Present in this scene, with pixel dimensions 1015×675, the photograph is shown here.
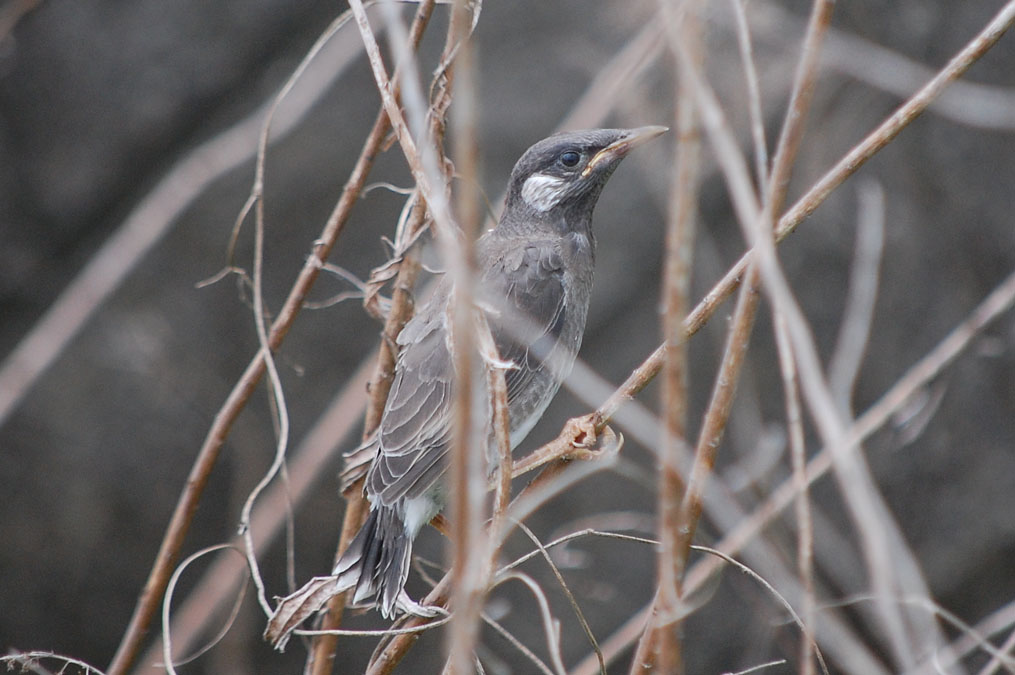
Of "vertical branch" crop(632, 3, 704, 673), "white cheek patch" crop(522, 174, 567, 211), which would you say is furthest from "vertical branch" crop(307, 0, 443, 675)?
"vertical branch" crop(632, 3, 704, 673)

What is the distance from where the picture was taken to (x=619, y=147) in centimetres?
311

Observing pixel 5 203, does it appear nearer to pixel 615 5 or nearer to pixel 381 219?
pixel 381 219

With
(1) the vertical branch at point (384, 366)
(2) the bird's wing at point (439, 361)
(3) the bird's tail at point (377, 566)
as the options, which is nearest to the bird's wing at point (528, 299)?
(2) the bird's wing at point (439, 361)

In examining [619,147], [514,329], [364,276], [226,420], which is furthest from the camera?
[364,276]

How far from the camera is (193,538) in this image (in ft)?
16.2

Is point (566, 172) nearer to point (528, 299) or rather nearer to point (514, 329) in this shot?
point (528, 299)

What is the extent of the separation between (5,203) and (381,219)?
1.80 meters

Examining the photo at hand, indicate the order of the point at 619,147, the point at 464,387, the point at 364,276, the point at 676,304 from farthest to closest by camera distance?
the point at 364,276 → the point at 619,147 → the point at 676,304 → the point at 464,387

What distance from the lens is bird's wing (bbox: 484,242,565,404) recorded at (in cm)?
311

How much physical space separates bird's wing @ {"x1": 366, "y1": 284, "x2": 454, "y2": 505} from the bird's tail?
5.9 inches

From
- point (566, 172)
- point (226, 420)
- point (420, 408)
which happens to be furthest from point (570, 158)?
point (226, 420)

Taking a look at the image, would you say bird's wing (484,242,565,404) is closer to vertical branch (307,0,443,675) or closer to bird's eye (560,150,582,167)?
bird's eye (560,150,582,167)

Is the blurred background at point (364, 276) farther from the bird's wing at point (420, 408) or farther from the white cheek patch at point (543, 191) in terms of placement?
the bird's wing at point (420, 408)

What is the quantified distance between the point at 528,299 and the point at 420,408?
531mm
